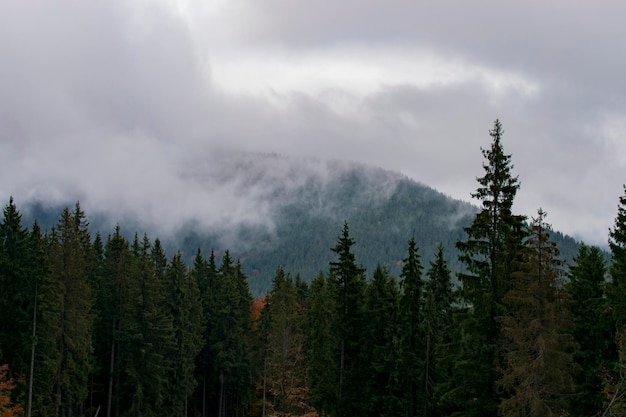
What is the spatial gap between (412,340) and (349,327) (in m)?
4.69

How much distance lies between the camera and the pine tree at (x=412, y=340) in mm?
41344

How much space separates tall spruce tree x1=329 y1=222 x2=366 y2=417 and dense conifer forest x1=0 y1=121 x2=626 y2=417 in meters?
0.10

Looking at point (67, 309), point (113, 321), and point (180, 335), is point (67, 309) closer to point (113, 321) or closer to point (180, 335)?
point (113, 321)

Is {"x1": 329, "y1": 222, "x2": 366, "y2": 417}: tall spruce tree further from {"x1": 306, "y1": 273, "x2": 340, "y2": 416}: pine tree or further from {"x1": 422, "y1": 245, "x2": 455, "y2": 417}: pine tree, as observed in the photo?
{"x1": 422, "y1": 245, "x2": 455, "y2": 417}: pine tree

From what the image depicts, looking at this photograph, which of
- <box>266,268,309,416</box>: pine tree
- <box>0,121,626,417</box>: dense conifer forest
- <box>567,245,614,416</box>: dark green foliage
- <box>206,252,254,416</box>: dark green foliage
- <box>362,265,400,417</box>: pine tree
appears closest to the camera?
<box>0,121,626,417</box>: dense conifer forest

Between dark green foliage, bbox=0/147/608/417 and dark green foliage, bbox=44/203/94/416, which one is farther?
dark green foliage, bbox=44/203/94/416

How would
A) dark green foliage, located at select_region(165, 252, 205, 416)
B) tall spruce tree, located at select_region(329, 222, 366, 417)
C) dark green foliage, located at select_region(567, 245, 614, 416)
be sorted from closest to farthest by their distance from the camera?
dark green foliage, located at select_region(567, 245, 614, 416) → tall spruce tree, located at select_region(329, 222, 366, 417) → dark green foliage, located at select_region(165, 252, 205, 416)

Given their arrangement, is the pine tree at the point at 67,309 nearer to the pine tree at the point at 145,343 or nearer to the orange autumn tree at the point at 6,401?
the orange autumn tree at the point at 6,401

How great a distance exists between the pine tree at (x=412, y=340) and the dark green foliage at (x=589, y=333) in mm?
9442

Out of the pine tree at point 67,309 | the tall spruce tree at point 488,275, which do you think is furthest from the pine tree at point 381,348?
the pine tree at point 67,309

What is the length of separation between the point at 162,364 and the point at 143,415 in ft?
13.7

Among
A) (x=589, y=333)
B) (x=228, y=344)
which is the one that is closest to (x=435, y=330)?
(x=589, y=333)

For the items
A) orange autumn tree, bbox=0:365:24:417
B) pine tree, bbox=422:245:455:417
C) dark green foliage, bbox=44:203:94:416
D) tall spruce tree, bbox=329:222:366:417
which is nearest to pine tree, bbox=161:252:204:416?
dark green foliage, bbox=44:203:94:416

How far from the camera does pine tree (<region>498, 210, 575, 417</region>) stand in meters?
24.2
